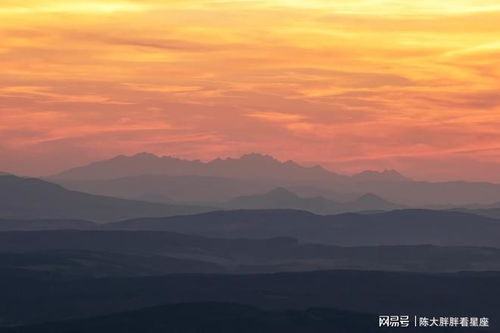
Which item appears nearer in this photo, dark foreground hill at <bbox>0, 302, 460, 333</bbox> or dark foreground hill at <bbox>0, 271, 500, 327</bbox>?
dark foreground hill at <bbox>0, 302, 460, 333</bbox>

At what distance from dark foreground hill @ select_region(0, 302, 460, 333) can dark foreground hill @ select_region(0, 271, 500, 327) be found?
26.5m

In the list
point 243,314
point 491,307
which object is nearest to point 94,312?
point 243,314

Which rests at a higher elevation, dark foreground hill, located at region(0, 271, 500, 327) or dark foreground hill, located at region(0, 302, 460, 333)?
dark foreground hill, located at region(0, 271, 500, 327)

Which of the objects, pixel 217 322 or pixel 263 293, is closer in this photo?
pixel 217 322

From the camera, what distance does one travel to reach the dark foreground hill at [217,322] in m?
119

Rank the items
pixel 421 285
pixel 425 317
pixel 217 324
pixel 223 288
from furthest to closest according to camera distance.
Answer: pixel 421 285 → pixel 223 288 → pixel 425 317 → pixel 217 324

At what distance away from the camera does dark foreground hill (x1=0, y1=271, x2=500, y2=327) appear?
15825 cm

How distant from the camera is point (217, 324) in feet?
396

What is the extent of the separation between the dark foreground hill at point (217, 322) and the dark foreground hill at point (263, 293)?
2648 centimetres

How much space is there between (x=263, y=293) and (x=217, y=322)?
46.8 m

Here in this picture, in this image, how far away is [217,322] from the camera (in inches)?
4779

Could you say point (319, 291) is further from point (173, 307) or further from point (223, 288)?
point (173, 307)

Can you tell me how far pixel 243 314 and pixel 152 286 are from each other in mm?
53661

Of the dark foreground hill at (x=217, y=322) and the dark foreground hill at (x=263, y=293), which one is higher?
the dark foreground hill at (x=263, y=293)
